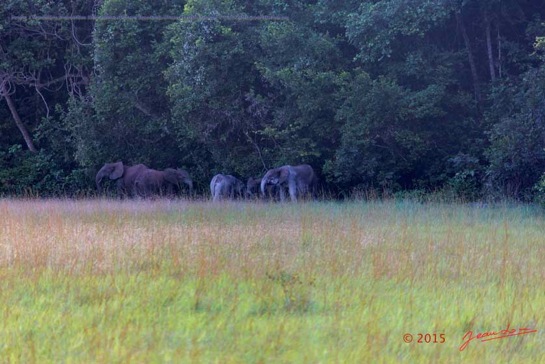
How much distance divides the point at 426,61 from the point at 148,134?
394 inches

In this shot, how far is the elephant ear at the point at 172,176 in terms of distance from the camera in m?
24.4

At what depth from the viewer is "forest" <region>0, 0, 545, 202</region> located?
66.9 feet

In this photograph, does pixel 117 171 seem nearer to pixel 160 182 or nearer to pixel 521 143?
pixel 160 182

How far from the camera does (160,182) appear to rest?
946 inches

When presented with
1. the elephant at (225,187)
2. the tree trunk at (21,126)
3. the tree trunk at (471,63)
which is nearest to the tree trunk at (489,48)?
the tree trunk at (471,63)

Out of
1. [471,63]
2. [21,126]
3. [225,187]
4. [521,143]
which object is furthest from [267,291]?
[21,126]

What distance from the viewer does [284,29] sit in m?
21.8

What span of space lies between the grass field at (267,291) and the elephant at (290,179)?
9216mm

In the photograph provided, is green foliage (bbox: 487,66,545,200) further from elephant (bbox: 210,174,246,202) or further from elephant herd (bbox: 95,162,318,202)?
elephant (bbox: 210,174,246,202)

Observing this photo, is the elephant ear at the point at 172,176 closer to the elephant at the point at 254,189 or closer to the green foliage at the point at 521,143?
→ the elephant at the point at 254,189

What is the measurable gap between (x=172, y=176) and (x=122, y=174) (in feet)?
5.26

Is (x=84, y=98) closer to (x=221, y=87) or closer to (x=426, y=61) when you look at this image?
(x=221, y=87)

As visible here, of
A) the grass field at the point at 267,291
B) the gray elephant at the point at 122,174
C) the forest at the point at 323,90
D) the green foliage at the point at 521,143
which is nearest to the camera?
the grass field at the point at 267,291

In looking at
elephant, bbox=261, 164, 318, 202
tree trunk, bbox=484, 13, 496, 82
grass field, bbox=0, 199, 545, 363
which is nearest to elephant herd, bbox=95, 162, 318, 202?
elephant, bbox=261, 164, 318, 202
